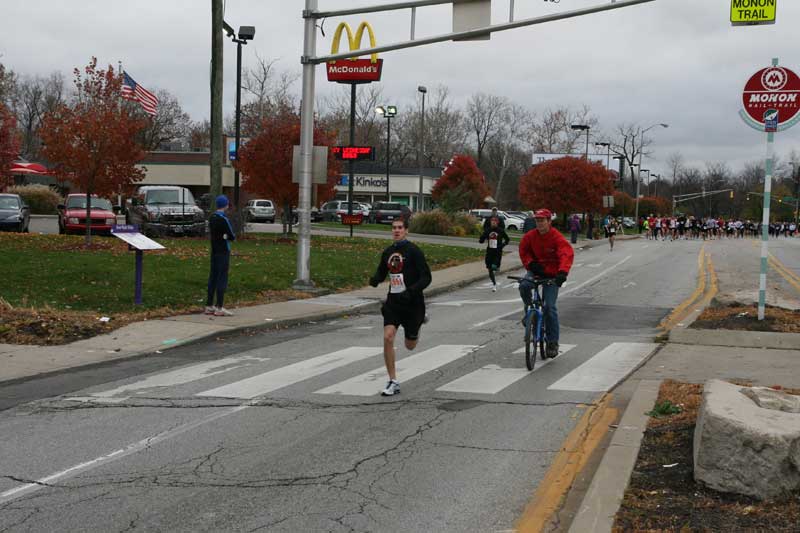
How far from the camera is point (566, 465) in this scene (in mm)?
6371

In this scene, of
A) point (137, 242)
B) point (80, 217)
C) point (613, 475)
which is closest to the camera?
point (613, 475)

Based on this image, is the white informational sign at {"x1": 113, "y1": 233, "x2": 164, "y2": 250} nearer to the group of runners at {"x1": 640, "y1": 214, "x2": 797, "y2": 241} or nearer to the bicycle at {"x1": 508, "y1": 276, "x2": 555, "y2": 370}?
the bicycle at {"x1": 508, "y1": 276, "x2": 555, "y2": 370}

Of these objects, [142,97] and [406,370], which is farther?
[142,97]

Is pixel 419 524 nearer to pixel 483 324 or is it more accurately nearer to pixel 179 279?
pixel 483 324

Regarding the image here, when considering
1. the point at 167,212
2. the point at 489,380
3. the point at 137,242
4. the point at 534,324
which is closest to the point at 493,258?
the point at 137,242

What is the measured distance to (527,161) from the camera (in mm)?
109188

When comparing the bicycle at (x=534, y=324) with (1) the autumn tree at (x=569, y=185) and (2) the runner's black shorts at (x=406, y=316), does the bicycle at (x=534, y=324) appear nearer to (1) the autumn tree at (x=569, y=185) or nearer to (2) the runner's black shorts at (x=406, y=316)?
(2) the runner's black shorts at (x=406, y=316)

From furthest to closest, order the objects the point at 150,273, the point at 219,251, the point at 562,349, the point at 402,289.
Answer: the point at 150,273 → the point at 219,251 → the point at 562,349 → the point at 402,289

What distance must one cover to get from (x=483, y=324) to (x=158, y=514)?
9.97 metres

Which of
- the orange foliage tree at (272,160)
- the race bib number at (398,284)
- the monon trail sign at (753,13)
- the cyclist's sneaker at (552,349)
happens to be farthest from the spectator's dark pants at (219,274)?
the orange foliage tree at (272,160)

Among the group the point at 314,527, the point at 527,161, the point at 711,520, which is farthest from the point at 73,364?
the point at 527,161

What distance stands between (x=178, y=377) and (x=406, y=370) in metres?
2.64

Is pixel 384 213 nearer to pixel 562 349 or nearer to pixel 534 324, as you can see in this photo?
pixel 562 349

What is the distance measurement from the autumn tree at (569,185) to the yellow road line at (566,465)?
51.5 m
